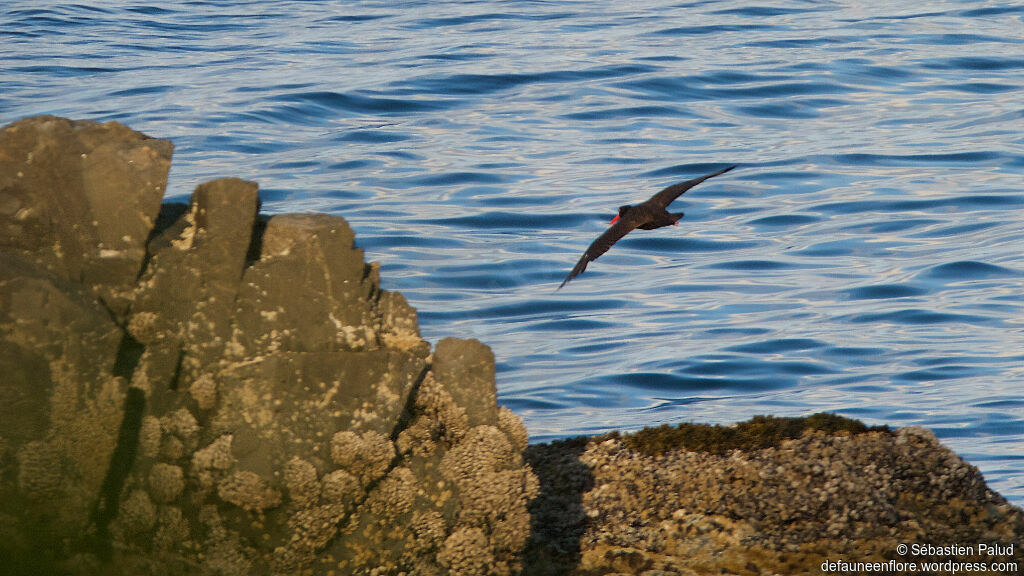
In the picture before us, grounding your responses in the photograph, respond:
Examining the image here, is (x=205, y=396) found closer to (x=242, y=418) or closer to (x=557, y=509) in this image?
(x=242, y=418)

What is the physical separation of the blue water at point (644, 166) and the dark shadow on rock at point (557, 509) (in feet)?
15.1

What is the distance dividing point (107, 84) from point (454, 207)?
31.9 ft

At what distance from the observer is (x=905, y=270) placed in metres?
18.4

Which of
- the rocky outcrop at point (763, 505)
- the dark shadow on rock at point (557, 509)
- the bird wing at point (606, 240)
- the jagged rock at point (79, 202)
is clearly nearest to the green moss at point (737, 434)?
the rocky outcrop at point (763, 505)

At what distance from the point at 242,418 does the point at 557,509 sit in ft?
4.94

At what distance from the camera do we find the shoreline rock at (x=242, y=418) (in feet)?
16.5

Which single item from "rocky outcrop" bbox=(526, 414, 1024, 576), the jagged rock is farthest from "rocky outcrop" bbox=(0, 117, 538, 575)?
"rocky outcrop" bbox=(526, 414, 1024, 576)

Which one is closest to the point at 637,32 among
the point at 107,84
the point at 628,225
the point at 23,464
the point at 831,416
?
the point at 107,84

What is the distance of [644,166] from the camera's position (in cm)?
2211

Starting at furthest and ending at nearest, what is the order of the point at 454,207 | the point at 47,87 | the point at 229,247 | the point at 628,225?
the point at 47,87, the point at 454,207, the point at 628,225, the point at 229,247

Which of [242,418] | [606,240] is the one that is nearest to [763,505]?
[242,418]

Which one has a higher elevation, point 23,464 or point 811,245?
point 23,464

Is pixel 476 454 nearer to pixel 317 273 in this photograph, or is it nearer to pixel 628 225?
pixel 317 273

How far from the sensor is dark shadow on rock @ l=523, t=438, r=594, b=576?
554cm
